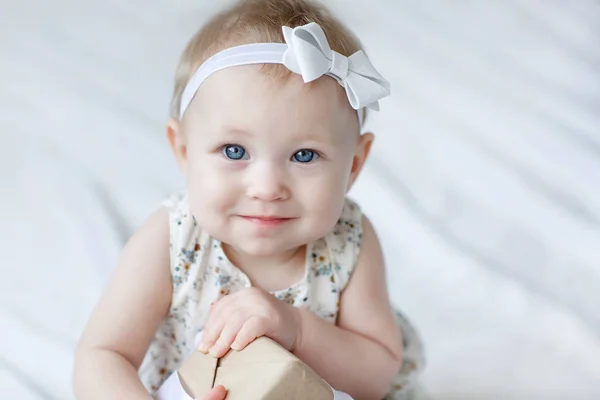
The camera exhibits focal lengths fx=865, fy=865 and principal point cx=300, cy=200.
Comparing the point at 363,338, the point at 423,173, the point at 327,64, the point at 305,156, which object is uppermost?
the point at 327,64

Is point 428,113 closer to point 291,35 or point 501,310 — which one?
point 501,310

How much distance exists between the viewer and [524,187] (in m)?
1.90

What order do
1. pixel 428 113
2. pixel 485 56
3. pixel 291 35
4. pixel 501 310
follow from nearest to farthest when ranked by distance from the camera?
pixel 291 35
pixel 501 310
pixel 428 113
pixel 485 56

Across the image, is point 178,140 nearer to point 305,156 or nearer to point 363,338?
point 305,156

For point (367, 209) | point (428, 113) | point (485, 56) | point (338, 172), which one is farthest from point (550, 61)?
point (338, 172)

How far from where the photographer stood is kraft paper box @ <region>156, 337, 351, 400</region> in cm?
90

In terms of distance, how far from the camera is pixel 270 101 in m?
1.04

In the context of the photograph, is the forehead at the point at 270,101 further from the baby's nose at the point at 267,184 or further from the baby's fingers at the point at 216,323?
the baby's fingers at the point at 216,323

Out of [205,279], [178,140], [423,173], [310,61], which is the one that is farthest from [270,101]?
[423,173]

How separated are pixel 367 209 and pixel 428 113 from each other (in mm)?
394

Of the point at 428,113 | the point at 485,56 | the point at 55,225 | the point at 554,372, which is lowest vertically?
the point at 554,372

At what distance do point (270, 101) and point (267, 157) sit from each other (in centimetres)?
7

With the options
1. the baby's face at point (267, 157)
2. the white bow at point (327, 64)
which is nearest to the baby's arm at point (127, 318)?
the baby's face at point (267, 157)

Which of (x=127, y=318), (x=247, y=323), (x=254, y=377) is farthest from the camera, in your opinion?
(x=127, y=318)
